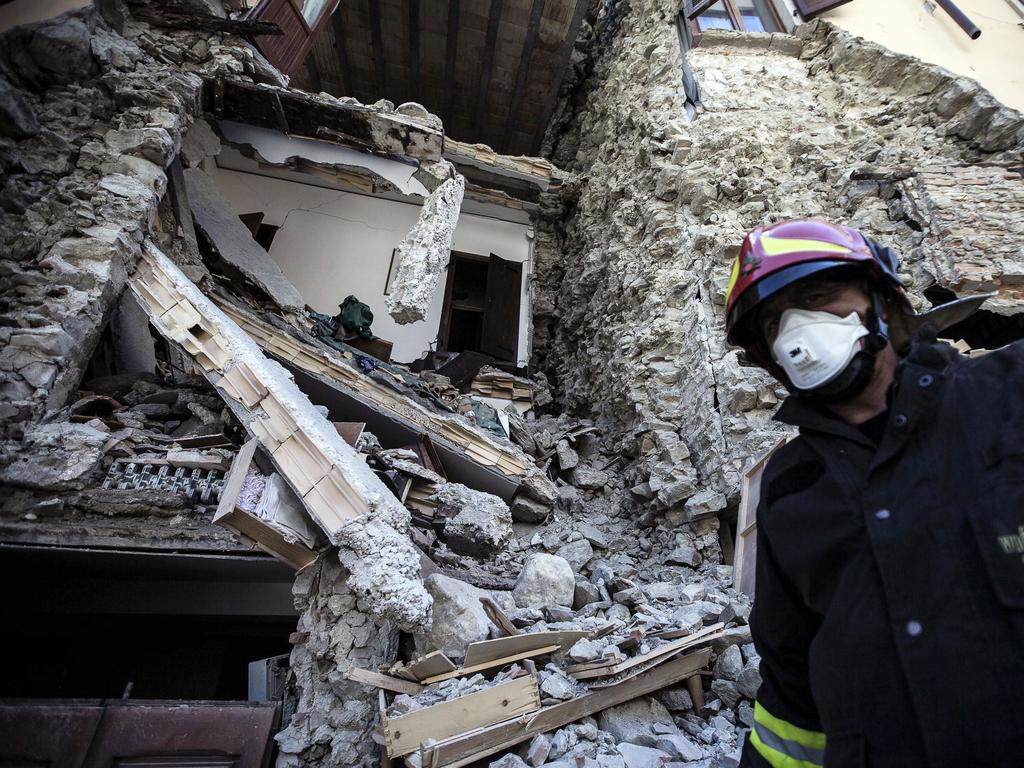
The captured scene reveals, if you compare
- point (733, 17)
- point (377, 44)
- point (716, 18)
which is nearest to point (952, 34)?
point (733, 17)

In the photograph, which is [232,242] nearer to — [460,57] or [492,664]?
[492,664]

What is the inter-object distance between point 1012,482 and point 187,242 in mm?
6820

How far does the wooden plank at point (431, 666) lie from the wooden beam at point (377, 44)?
11589 millimetres

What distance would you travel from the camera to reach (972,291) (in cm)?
453

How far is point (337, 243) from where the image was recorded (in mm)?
8836

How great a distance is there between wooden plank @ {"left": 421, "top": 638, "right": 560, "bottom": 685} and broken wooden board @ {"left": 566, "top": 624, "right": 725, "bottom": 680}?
0.59ft

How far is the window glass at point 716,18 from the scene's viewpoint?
7.44 metres

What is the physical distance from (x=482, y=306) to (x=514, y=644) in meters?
7.44

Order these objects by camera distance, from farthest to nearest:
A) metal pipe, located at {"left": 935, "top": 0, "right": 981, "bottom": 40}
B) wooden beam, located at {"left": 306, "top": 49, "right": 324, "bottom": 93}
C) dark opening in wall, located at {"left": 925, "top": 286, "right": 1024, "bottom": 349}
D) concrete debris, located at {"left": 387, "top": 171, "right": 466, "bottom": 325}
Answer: wooden beam, located at {"left": 306, "top": 49, "right": 324, "bottom": 93} < metal pipe, located at {"left": 935, "top": 0, "right": 981, "bottom": 40} < concrete debris, located at {"left": 387, "top": 171, "right": 466, "bottom": 325} < dark opening in wall, located at {"left": 925, "top": 286, "right": 1024, "bottom": 349}

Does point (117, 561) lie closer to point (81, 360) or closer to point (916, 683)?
point (81, 360)

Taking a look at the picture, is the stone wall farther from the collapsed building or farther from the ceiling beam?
the ceiling beam

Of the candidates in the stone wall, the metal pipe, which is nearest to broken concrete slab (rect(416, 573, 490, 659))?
the stone wall

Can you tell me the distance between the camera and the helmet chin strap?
51.2 inches

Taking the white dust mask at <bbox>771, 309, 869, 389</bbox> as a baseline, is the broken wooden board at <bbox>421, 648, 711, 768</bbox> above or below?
below
